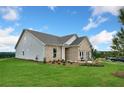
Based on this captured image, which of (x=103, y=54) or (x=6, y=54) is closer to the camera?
(x=103, y=54)

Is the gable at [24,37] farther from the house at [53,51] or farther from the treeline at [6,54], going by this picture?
the treeline at [6,54]

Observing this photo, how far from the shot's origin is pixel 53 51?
972 centimetres

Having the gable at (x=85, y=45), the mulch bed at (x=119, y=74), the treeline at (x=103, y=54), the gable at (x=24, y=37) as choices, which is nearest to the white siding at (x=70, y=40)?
the gable at (x=85, y=45)

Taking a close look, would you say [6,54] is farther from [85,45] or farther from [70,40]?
[85,45]

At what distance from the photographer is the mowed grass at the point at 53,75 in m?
6.83

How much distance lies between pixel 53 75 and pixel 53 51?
8.30 ft

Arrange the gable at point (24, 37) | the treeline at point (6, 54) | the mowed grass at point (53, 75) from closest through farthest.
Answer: the mowed grass at point (53, 75) < the treeline at point (6, 54) < the gable at point (24, 37)

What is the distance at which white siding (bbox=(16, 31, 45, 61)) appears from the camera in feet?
26.9

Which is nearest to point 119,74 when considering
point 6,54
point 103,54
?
point 103,54

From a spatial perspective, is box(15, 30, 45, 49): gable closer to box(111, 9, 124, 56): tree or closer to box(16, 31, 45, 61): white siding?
box(16, 31, 45, 61): white siding

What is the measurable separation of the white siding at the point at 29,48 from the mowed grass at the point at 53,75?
13.0 inches

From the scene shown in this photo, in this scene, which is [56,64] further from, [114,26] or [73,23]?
[114,26]

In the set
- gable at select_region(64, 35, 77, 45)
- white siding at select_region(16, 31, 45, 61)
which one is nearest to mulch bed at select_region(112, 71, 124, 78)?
gable at select_region(64, 35, 77, 45)
